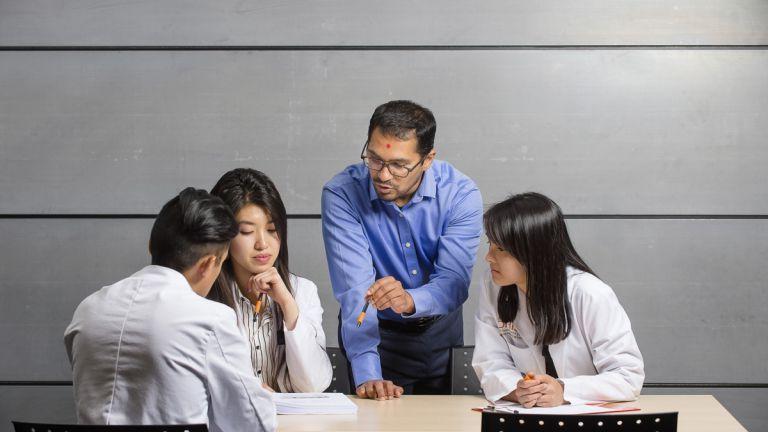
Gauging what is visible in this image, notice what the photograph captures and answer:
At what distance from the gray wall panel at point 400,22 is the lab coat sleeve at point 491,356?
1.51 meters

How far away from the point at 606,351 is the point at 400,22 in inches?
74.8

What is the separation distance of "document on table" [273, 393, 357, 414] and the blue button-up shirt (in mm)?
352

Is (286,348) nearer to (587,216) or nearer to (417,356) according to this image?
(417,356)

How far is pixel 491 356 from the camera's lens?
2.73 m

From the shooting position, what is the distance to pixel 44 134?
13.0 feet

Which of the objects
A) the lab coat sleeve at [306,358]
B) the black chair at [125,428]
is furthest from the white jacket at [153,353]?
the lab coat sleeve at [306,358]

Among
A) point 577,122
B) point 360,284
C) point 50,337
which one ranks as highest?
point 577,122

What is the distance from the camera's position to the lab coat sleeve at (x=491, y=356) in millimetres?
2596

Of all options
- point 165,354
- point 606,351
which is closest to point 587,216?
point 606,351

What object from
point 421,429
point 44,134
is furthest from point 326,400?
point 44,134

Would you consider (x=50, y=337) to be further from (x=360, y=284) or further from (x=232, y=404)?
(x=232, y=404)

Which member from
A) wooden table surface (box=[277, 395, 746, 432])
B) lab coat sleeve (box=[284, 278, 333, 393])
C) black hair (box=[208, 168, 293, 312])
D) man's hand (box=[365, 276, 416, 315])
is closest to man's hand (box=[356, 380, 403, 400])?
wooden table surface (box=[277, 395, 746, 432])

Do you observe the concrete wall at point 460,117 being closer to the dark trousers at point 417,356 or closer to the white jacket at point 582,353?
the dark trousers at point 417,356

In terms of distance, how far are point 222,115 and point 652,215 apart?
6.23ft
